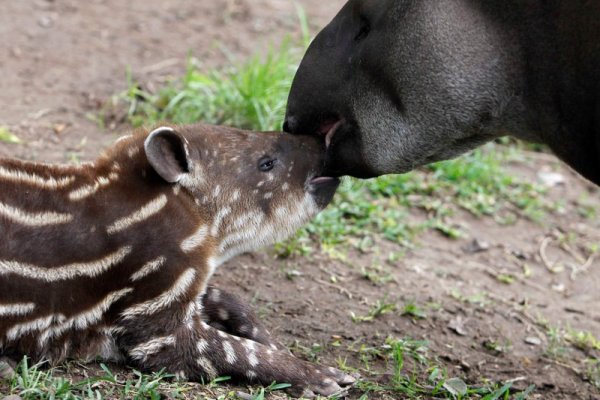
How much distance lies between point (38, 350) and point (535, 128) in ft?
9.05

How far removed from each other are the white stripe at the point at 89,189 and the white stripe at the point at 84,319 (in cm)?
49

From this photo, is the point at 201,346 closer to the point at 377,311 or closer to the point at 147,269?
the point at 147,269

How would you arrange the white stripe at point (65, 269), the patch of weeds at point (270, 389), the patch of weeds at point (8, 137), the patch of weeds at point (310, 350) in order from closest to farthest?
the white stripe at point (65, 269) → the patch of weeds at point (270, 389) → the patch of weeds at point (310, 350) → the patch of weeds at point (8, 137)

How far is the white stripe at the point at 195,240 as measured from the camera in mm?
5026

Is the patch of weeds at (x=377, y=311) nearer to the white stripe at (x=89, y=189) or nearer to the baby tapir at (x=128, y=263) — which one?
the baby tapir at (x=128, y=263)

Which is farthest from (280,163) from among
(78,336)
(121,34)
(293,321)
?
(121,34)

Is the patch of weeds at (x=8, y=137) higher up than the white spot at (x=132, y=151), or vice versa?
the white spot at (x=132, y=151)

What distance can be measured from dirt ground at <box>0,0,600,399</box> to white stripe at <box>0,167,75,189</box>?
63.6 inches

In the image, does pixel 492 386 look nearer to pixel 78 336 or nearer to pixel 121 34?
pixel 78 336

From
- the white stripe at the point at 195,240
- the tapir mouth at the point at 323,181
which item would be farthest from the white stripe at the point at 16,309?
the tapir mouth at the point at 323,181

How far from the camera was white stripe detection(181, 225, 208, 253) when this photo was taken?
5026mm

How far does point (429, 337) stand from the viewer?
6246 mm

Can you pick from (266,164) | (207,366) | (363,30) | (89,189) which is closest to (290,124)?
(266,164)

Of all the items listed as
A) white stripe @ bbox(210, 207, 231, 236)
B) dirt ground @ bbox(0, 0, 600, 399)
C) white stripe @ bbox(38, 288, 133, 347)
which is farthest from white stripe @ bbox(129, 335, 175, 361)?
dirt ground @ bbox(0, 0, 600, 399)
